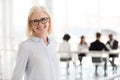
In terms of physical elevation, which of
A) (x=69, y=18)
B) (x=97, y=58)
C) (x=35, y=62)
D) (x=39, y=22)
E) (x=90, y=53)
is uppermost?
(x=39, y=22)

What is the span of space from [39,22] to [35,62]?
0.25 meters

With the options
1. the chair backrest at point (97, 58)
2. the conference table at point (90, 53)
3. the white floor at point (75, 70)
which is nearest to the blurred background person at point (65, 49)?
the conference table at point (90, 53)

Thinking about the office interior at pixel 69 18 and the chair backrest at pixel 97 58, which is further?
the office interior at pixel 69 18

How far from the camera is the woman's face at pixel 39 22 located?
6.59ft

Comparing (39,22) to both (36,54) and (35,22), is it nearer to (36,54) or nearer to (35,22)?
(35,22)

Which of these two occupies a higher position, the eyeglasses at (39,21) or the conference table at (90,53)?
the eyeglasses at (39,21)

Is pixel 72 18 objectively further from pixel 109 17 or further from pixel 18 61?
pixel 18 61

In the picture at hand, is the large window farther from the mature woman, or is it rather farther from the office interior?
the mature woman

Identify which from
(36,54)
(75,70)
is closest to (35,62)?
(36,54)

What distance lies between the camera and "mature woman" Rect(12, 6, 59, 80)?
1979 mm

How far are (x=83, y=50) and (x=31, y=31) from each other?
24.3 feet

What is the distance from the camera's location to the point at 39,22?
2.02m

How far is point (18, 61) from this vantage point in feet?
6.50

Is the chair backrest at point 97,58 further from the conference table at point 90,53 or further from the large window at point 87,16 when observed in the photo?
the large window at point 87,16
